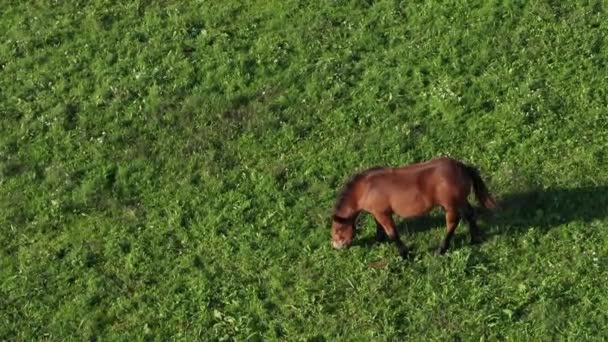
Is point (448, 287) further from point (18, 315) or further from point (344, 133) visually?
point (18, 315)

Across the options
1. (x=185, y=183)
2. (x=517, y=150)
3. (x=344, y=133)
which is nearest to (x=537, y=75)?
(x=517, y=150)

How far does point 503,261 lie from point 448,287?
86 cm

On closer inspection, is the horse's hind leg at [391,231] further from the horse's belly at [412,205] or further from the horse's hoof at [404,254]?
the horse's belly at [412,205]

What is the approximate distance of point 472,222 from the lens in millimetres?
12422

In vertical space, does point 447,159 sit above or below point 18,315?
above

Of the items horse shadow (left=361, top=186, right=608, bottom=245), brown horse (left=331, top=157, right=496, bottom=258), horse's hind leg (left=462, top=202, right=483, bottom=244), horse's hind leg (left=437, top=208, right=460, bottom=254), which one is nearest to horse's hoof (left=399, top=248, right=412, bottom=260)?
brown horse (left=331, top=157, right=496, bottom=258)

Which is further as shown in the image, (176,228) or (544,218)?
(176,228)

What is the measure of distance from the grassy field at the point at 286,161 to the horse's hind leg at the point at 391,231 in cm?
15

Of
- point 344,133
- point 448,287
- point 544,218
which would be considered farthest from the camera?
point 344,133

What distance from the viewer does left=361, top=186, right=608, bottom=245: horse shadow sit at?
41.4 feet

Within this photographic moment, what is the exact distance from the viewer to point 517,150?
1405 centimetres

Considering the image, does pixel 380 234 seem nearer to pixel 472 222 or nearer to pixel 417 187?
pixel 417 187

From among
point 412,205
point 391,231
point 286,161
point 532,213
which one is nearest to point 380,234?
point 391,231

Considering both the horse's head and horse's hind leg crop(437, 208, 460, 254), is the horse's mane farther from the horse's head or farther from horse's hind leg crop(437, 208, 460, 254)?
horse's hind leg crop(437, 208, 460, 254)
